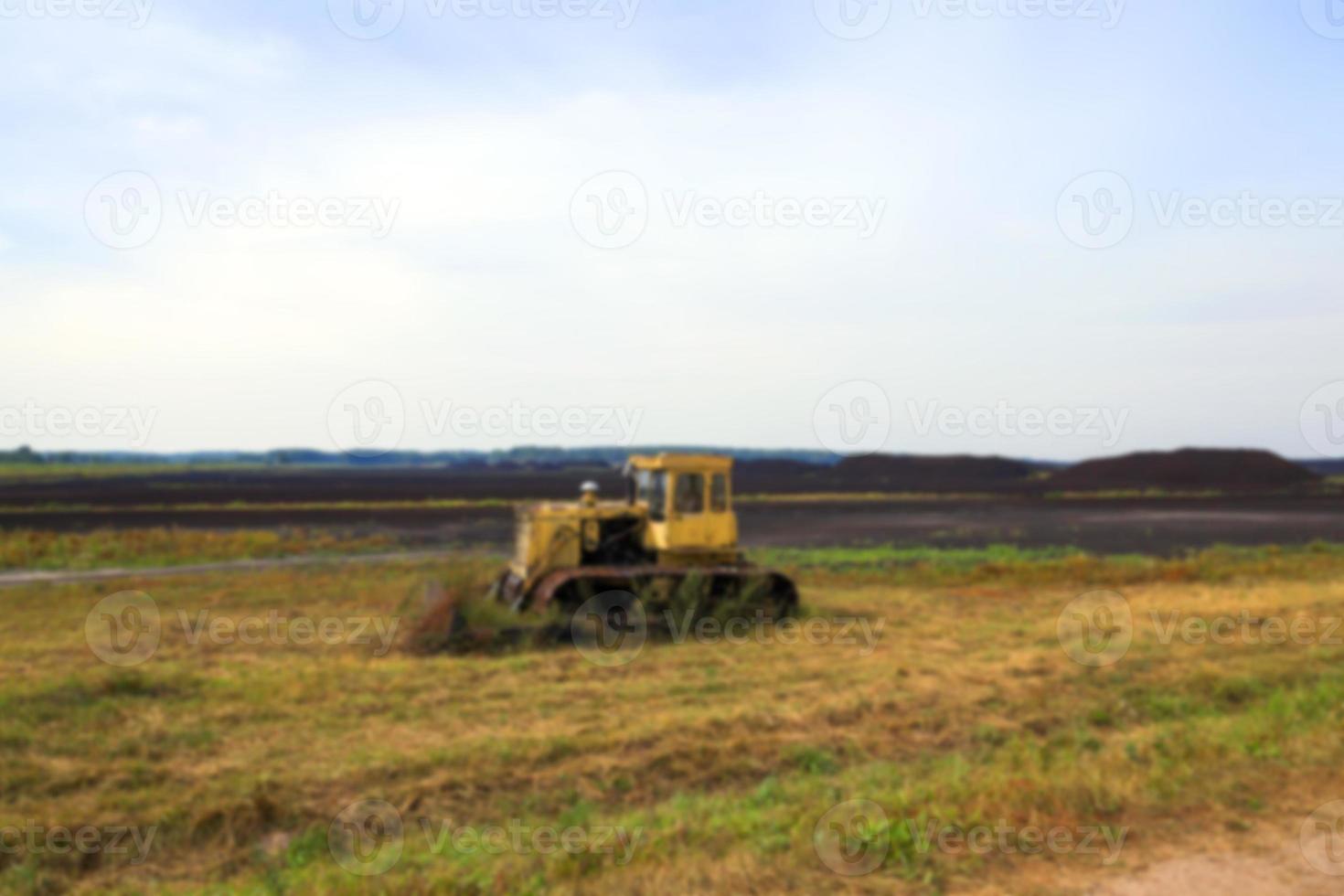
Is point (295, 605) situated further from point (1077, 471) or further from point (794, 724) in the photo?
point (1077, 471)

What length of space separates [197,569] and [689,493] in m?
16.1

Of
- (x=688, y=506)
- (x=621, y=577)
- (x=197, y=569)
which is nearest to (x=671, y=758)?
(x=621, y=577)

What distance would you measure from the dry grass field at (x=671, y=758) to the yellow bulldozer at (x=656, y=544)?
93cm

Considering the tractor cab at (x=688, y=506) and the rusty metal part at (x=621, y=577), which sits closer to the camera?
the rusty metal part at (x=621, y=577)

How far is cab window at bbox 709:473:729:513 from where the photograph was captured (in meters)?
15.5

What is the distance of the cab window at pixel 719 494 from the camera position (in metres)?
15.5

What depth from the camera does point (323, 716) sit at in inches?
381

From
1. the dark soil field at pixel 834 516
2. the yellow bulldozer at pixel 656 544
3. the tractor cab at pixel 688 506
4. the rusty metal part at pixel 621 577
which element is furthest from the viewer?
the dark soil field at pixel 834 516

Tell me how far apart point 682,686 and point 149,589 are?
14.5m

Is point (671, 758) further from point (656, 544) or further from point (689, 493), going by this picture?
point (689, 493)

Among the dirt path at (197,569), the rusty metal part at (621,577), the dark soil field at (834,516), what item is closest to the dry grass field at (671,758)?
the rusty metal part at (621,577)

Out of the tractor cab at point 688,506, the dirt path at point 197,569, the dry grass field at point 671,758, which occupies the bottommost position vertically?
the dirt path at point 197,569

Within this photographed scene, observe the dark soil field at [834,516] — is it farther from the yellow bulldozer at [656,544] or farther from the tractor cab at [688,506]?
the tractor cab at [688,506]

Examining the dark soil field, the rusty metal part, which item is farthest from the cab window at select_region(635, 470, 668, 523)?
the dark soil field
